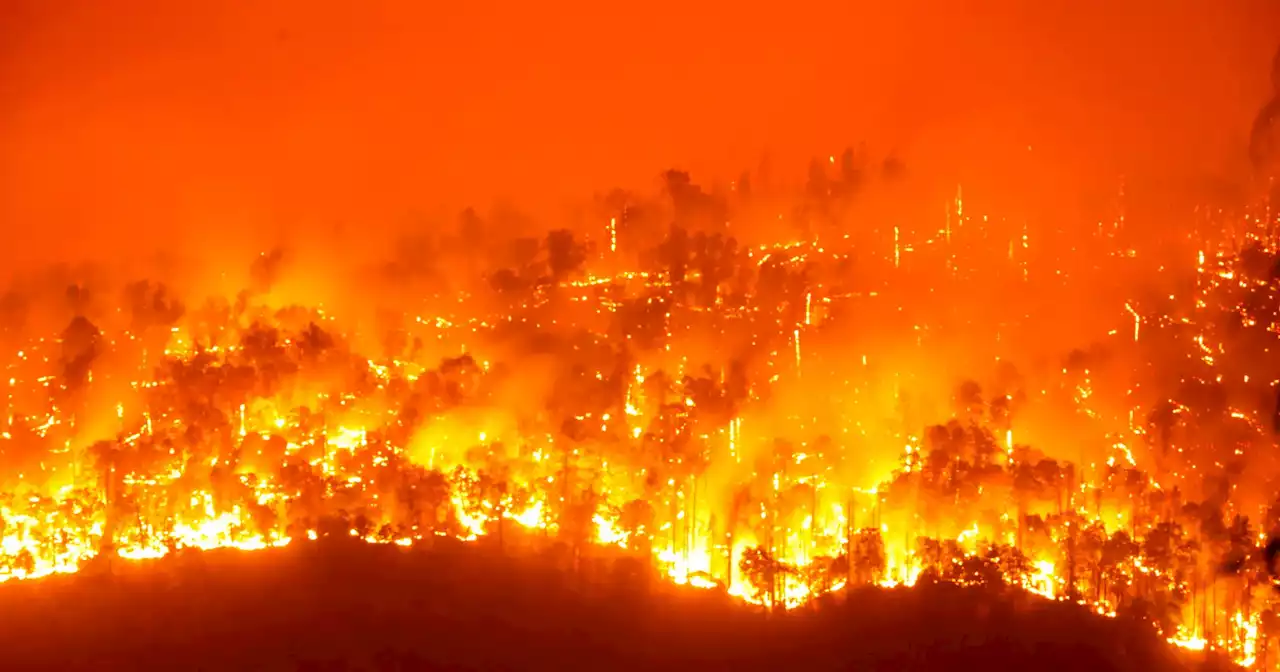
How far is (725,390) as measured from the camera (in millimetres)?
11430

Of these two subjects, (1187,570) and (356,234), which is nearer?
(1187,570)

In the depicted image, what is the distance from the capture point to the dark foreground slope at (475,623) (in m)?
8.89

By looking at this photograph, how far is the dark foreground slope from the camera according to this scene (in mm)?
8891

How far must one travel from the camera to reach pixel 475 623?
916cm

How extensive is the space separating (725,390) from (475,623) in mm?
3418

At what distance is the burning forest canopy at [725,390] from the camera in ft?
33.3

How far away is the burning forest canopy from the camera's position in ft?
33.3

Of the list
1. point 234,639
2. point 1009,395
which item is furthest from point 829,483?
point 234,639

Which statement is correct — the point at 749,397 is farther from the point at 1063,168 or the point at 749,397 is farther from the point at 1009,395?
the point at 1063,168

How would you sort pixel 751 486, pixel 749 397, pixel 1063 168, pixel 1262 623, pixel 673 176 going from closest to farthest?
pixel 1262 623 < pixel 751 486 < pixel 749 397 < pixel 673 176 < pixel 1063 168

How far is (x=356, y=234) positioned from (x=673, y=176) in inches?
132

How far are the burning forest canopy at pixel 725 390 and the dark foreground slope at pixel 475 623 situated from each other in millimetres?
250

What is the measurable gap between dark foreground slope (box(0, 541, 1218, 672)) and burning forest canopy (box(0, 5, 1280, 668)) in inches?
9.8

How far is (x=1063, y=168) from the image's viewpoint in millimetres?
13805
